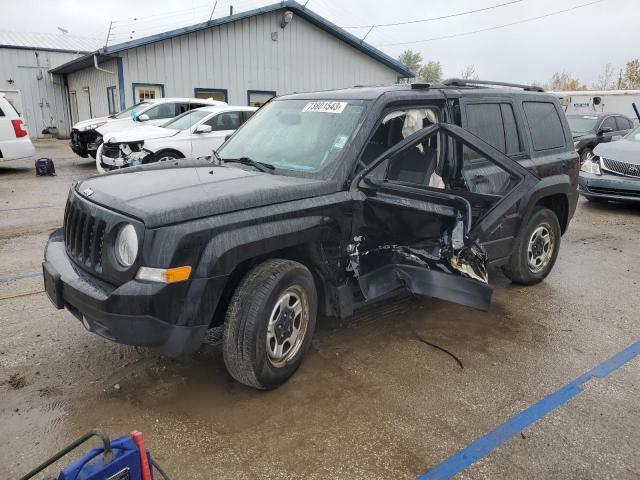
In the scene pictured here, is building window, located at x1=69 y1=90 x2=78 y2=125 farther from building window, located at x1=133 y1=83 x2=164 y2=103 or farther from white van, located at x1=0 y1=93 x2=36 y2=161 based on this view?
white van, located at x1=0 y1=93 x2=36 y2=161

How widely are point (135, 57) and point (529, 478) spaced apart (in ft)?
60.5

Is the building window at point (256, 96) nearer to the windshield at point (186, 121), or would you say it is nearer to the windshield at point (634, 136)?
the windshield at point (186, 121)

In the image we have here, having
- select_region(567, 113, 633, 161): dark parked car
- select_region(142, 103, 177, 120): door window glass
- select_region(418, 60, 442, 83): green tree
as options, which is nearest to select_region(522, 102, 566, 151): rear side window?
select_region(567, 113, 633, 161): dark parked car

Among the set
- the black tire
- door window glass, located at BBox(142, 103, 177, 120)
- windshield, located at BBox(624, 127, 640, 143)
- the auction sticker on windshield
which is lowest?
the black tire

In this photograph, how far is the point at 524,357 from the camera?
3.86 metres

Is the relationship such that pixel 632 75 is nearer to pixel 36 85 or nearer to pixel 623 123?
pixel 623 123

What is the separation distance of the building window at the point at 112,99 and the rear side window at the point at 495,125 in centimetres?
1714

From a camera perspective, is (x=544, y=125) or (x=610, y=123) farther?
(x=610, y=123)

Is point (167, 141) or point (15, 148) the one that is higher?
point (167, 141)

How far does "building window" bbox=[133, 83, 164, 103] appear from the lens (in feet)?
58.7

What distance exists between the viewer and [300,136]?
12.9ft

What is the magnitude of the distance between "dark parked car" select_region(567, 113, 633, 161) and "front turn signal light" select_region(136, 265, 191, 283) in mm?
12862

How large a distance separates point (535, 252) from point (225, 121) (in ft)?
26.5

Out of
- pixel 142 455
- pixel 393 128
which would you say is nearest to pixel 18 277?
pixel 393 128
